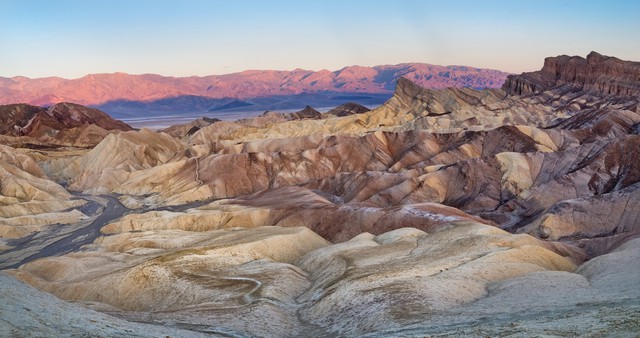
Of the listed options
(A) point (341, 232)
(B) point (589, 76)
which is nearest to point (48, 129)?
(A) point (341, 232)

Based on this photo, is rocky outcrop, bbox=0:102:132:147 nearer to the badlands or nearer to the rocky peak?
the badlands

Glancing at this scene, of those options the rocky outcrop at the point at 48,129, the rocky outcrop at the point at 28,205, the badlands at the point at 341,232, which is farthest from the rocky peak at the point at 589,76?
the rocky outcrop at the point at 28,205

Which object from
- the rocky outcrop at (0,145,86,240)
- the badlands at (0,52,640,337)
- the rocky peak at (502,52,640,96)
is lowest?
the rocky outcrop at (0,145,86,240)

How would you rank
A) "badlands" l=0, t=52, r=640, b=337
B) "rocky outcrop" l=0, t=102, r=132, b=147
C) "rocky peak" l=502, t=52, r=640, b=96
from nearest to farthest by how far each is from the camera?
"badlands" l=0, t=52, r=640, b=337, "rocky peak" l=502, t=52, r=640, b=96, "rocky outcrop" l=0, t=102, r=132, b=147

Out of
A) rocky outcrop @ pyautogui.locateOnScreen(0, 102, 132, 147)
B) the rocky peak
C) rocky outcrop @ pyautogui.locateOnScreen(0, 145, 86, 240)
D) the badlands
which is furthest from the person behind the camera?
rocky outcrop @ pyautogui.locateOnScreen(0, 102, 132, 147)

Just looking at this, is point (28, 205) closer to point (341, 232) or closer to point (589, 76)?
point (341, 232)

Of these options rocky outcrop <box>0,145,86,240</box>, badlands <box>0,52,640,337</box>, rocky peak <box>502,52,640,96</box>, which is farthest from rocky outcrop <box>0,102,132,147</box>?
rocky peak <box>502,52,640,96</box>
